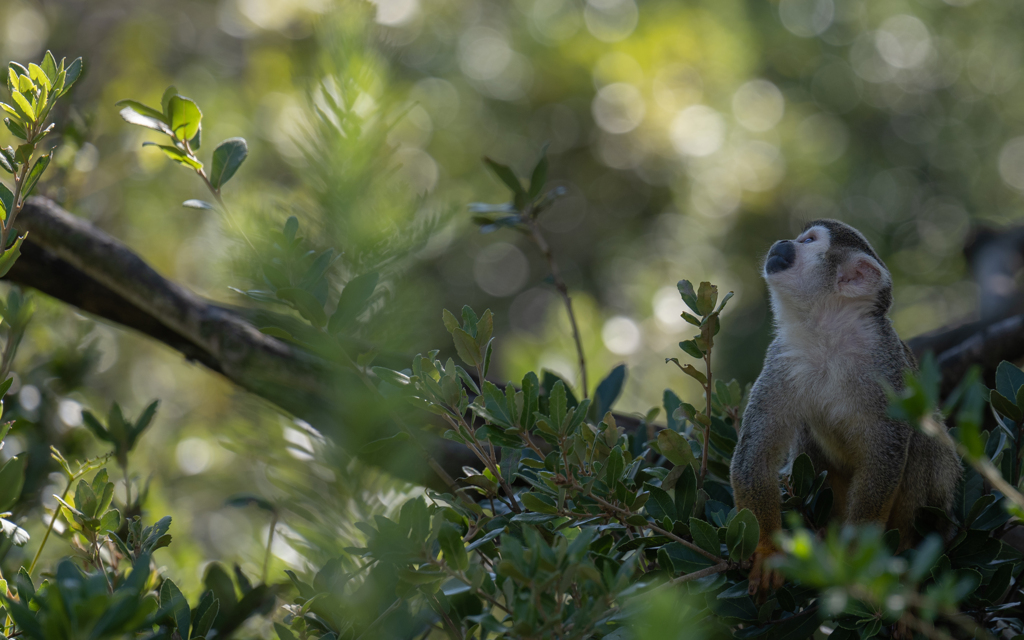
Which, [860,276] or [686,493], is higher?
[860,276]

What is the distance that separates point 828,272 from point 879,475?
0.43 metres

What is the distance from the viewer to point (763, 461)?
4.38ft

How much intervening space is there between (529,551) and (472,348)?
37 centimetres

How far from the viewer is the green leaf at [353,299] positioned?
77 cm

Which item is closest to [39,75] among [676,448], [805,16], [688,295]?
[688,295]

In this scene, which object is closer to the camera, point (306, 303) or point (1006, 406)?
point (306, 303)

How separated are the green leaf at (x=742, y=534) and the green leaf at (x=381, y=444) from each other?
479mm

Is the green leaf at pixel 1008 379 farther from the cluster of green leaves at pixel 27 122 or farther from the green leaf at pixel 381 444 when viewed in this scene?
the cluster of green leaves at pixel 27 122

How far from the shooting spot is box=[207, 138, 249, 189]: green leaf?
125cm

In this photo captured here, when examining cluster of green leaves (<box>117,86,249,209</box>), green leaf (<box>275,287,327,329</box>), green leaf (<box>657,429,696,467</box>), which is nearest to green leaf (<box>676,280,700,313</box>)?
green leaf (<box>657,429,696,467</box>)

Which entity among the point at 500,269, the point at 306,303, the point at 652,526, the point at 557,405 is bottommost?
the point at 500,269

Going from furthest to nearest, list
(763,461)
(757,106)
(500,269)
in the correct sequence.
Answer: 1. (500,269)
2. (757,106)
3. (763,461)

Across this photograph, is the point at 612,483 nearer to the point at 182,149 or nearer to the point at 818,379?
the point at 818,379

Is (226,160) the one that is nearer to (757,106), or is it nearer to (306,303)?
(306,303)
